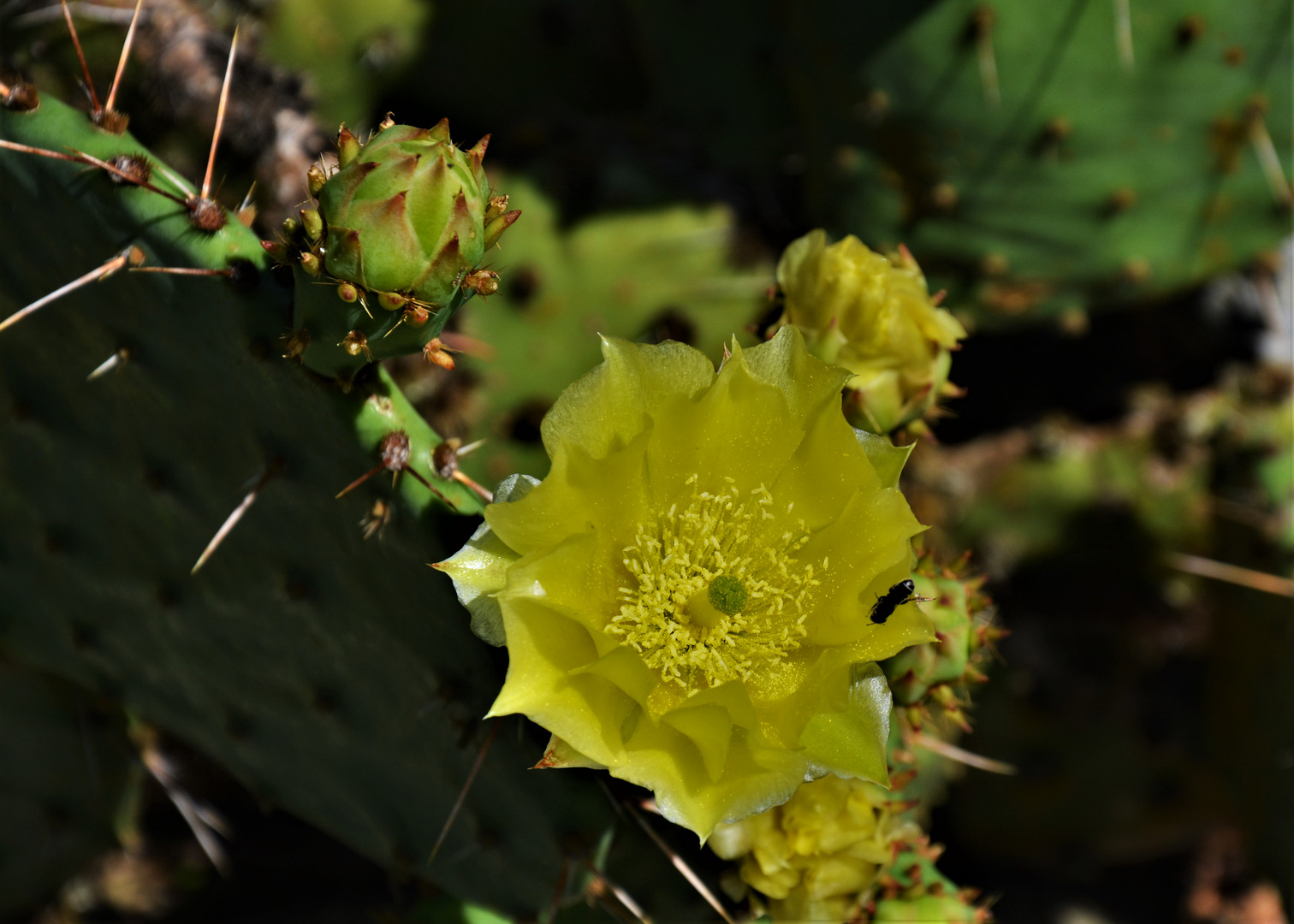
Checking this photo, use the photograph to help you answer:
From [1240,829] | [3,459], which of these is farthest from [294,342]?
[1240,829]

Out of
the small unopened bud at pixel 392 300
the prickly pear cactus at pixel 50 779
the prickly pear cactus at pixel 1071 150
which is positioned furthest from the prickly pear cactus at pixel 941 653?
the prickly pear cactus at pixel 50 779

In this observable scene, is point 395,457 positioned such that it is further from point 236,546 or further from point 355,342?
point 236,546

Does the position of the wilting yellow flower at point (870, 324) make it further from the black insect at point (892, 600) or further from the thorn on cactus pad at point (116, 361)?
the thorn on cactus pad at point (116, 361)

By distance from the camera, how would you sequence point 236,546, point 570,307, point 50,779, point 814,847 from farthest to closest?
point 570,307, point 50,779, point 236,546, point 814,847

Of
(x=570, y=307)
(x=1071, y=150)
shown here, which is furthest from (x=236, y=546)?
(x=1071, y=150)

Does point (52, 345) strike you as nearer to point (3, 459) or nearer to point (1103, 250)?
point (3, 459)

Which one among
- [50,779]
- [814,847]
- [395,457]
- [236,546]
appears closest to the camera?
[395,457]

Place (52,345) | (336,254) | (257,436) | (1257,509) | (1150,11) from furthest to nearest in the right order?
(1257,509) < (1150,11) < (52,345) < (257,436) < (336,254)

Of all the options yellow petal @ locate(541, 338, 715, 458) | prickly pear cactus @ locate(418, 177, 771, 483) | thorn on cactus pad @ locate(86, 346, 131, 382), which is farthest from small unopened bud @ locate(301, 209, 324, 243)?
prickly pear cactus @ locate(418, 177, 771, 483)
